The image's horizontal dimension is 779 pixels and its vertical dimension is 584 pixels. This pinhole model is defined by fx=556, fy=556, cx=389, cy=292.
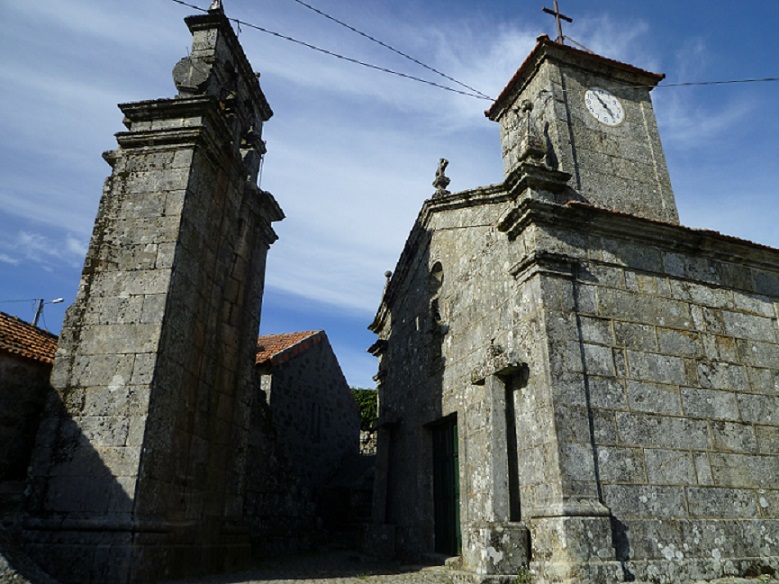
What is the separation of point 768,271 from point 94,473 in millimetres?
8693

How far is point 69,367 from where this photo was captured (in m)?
6.12

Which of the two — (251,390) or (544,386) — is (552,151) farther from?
(251,390)

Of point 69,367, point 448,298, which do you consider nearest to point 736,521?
point 448,298

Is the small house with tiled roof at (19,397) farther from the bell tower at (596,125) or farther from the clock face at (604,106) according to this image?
the clock face at (604,106)

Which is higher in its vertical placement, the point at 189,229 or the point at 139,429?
the point at 189,229

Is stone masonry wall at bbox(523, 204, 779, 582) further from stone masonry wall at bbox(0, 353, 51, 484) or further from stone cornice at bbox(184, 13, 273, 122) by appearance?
stone masonry wall at bbox(0, 353, 51, 484)

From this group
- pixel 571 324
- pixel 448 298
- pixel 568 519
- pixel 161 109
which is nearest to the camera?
pixel 568 519

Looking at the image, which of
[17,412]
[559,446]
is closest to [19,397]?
[17,412]

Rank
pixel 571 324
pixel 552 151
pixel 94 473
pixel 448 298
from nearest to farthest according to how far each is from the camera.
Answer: pixel 94 473, pixel 571 324, pixel 552 151, pixel 448 298

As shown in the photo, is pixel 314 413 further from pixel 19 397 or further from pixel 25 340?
pixel 19 397

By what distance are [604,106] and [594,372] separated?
5.07 meters

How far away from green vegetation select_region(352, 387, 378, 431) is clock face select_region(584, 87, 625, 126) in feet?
52.4

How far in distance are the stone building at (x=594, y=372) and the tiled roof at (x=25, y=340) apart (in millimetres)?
5607

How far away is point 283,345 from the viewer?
49.8 ft
